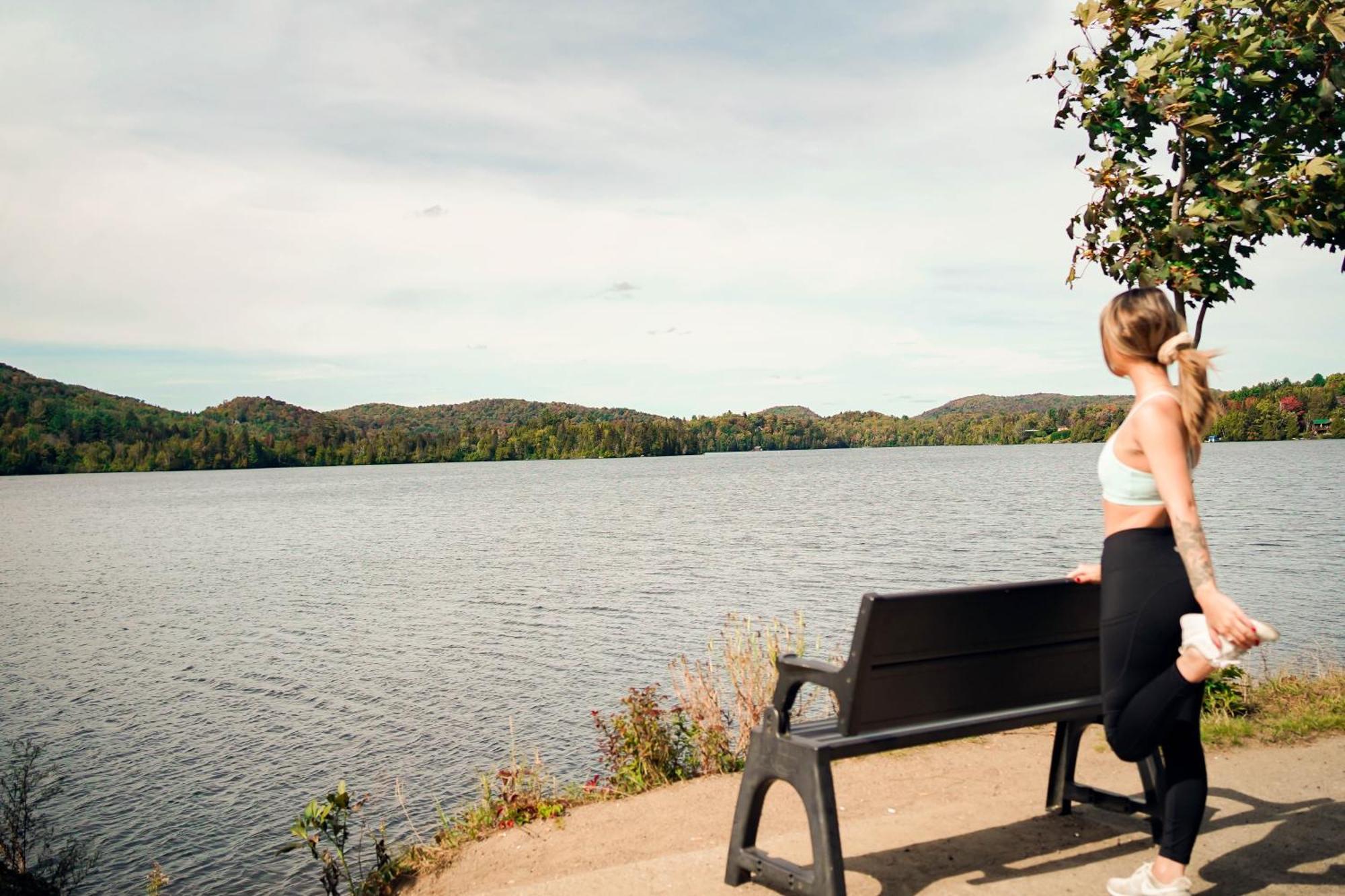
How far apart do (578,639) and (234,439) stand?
177m

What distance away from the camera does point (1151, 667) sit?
350 centimetres

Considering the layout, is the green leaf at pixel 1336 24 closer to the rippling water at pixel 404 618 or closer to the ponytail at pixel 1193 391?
the ponytail at pixel 1193 391

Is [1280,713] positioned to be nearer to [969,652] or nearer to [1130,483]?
[969,652]

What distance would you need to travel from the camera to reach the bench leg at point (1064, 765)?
523cm

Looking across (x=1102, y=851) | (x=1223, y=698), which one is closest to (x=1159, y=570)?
(x=1102, y=851)

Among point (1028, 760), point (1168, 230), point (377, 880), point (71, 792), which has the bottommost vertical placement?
point (71, 792)

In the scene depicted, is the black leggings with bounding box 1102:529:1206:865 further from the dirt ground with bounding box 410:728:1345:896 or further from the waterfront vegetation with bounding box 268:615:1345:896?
the waterfront vegetation with bounding box 268:615:1345:896

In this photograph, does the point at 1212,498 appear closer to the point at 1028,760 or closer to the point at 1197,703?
the point at 1028,760

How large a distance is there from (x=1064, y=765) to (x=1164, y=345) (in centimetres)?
263

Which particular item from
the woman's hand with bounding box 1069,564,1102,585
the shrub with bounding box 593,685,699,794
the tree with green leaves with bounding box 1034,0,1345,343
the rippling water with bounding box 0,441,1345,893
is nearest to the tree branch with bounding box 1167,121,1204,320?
the tree with green leaves with bounding box 1034,0,1345,343

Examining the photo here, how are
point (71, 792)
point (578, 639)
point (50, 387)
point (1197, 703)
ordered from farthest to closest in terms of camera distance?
point (50, 387) < point (578, 639) < point (71, 792) < point (1197, 703)

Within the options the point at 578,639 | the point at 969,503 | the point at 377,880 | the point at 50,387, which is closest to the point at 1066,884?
the point at 377,880

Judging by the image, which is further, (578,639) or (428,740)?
(578,639)

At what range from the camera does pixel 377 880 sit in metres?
6.81
